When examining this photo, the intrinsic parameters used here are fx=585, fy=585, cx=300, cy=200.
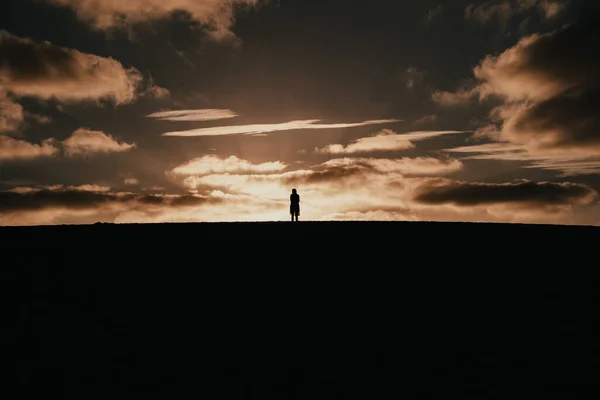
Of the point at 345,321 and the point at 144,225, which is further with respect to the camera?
the point at 144,225

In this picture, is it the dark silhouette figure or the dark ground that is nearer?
the dark ground

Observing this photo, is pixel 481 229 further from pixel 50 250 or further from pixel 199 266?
pixel 50 250

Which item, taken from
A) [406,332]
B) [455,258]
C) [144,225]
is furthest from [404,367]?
[144,225]

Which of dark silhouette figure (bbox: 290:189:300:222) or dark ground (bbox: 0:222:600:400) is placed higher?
dark silhouette figure (bbox: 290:189:300:222)

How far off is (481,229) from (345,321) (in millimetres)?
11876

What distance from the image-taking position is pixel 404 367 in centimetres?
1144

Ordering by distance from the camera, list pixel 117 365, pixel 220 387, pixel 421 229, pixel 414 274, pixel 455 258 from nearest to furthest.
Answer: pixel 220 387 < pixel 117 365 < pixel 414 274 < pixel 455 258 < pixel 421 229

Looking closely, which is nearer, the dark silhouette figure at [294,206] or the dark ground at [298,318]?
the dark ground at [298,318]

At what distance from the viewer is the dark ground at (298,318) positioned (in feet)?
35.7

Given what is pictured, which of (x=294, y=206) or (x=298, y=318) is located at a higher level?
(x=294, y=206)

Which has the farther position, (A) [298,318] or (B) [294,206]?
(B) [294,206]

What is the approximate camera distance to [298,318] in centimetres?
1335

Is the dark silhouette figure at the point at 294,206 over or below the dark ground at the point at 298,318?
over

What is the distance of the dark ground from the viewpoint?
10.9m
